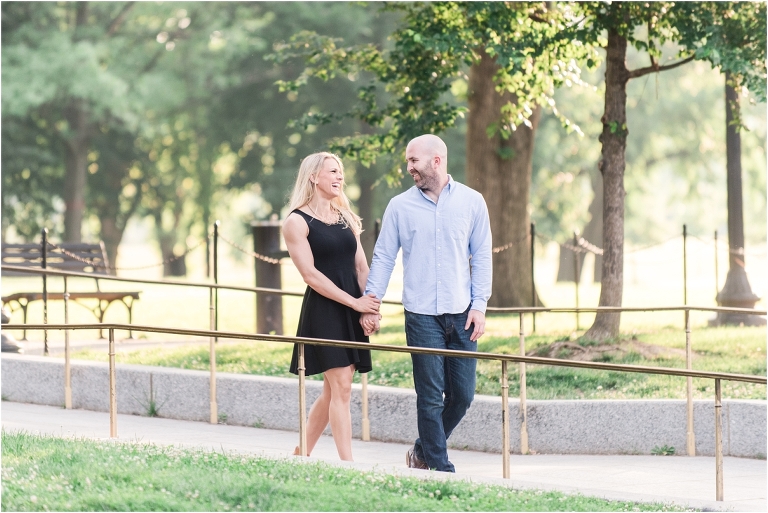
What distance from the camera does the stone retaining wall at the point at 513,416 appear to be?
26.6 feet

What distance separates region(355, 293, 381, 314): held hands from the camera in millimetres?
6258

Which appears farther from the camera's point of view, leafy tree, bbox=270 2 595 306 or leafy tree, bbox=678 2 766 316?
leafy tree, bbox=270 2 595 306

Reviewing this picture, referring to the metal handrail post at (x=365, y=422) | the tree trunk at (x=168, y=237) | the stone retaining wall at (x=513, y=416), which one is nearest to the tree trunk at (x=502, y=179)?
the stone retaining wall at (x=513, y=416)

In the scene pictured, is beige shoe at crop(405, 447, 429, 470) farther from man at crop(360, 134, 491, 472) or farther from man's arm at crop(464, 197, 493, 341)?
man's arm at crop(464, 197, 493, 341)

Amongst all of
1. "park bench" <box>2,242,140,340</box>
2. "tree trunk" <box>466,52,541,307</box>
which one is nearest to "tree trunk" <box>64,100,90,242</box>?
"park bench" <box>2,242,140,340</box>

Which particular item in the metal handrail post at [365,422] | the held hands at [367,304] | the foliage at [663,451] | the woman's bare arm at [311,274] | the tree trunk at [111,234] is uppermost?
the tree trunk at [111,234]

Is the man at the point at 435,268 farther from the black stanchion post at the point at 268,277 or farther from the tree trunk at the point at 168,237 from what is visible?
the tree trunk at the point at 168,237

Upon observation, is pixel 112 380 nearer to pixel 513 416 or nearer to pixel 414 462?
pixel 414 462

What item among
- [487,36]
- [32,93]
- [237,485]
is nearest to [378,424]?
[237,485]

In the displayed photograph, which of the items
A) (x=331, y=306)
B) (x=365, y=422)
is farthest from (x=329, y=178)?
(x=365, y=422)

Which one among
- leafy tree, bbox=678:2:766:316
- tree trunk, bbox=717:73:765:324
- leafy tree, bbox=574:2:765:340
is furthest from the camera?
tree trunk, bbox=717:73:765:324

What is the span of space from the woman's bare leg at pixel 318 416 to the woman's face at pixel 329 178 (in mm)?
1102

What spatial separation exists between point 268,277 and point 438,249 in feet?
23.7

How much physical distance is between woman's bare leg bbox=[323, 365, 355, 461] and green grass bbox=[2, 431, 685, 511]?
455 mm
